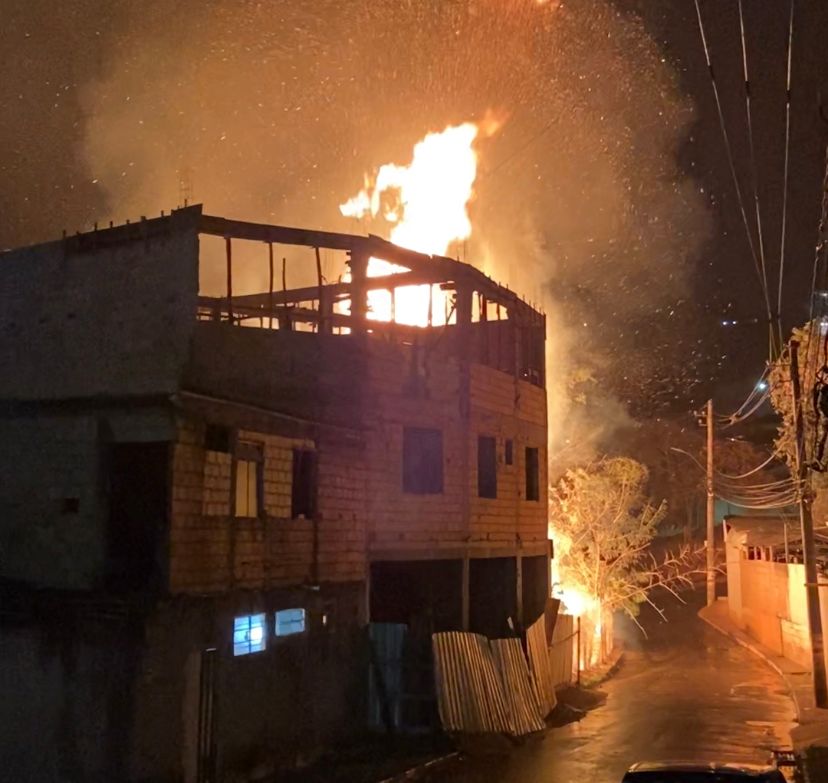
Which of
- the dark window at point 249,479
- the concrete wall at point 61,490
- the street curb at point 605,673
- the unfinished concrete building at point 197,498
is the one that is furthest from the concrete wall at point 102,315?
the street curb at point 605,673

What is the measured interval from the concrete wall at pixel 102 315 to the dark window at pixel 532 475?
39.4ft

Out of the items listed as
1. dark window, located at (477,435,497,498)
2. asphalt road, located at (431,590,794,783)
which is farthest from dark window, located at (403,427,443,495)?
asphalt road, located at (431,590,794,783)

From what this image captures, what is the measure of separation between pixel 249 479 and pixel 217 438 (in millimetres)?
994

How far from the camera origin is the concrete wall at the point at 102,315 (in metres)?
14.4

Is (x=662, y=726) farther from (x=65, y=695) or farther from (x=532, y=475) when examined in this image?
(x=65, y=695)

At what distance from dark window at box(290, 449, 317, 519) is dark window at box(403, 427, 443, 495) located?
161 inches

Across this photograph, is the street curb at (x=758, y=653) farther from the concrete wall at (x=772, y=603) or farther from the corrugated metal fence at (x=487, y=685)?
the corrugated metal fence at (x=487, y=685)

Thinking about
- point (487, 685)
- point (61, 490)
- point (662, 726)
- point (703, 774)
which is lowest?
point (662, 726)

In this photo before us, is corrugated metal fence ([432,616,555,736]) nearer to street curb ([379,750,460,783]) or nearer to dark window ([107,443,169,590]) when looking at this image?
street curb ([379,750,460,783])

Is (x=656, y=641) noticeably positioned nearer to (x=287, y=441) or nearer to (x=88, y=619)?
(x=287, y=441)

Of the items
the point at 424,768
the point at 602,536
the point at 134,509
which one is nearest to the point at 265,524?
the point at 134,509

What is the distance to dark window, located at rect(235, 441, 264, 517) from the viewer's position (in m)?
13.7

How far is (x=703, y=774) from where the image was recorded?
7.42 m

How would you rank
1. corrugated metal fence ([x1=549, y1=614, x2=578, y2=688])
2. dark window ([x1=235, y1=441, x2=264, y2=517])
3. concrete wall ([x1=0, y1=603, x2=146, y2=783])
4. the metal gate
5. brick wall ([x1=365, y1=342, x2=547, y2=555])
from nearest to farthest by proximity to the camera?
concrete wall ([x1=0, y1=603, x2=146, y2=783]) < the metal gate < dark window ([x1=235, y1=441, x2=264, y2=517]) < brick wall ([x1=365, y1=342, x2=547, y2=555]) < corrugated metal fence ([x1=549, y1=614, x2=578, y2=688])
